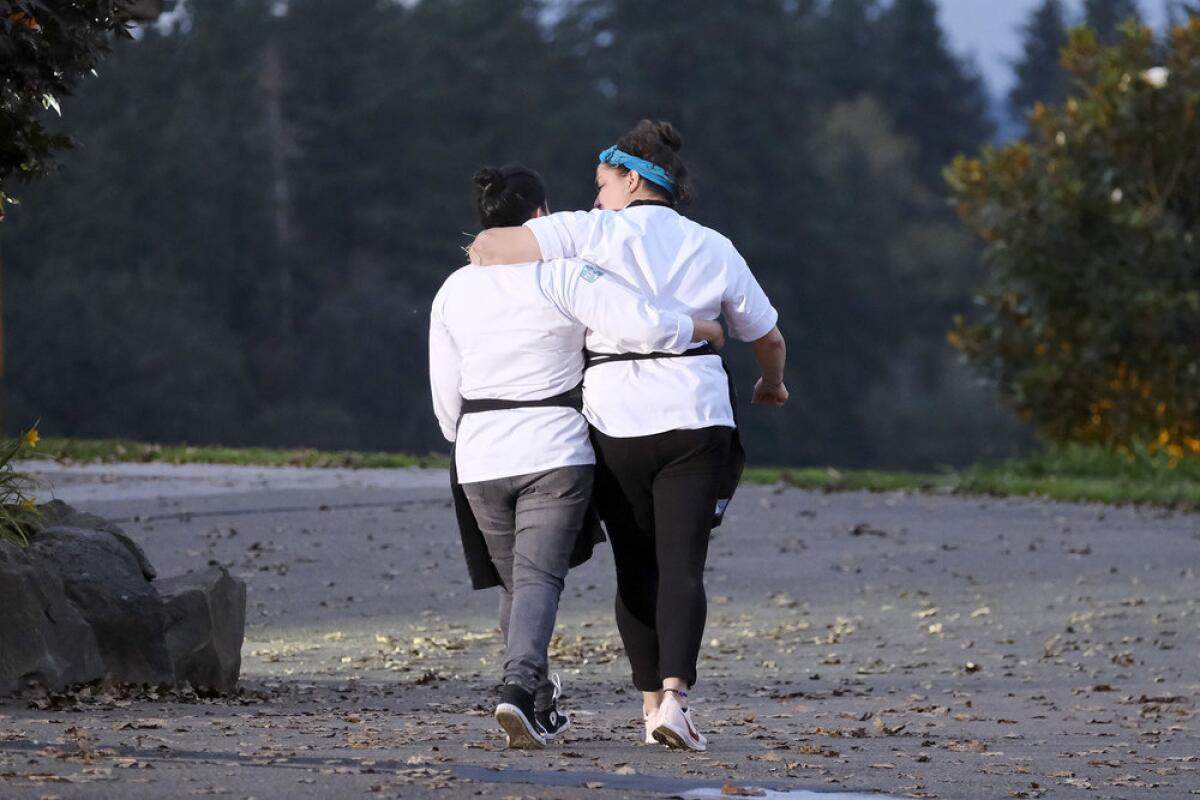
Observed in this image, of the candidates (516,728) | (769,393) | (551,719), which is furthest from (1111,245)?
(516,728)

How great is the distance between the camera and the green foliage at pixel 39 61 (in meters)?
6.58

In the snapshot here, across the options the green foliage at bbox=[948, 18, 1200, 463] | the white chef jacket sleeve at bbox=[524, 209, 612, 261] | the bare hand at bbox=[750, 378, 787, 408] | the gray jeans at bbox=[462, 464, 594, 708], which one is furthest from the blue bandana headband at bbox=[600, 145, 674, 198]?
the green foliage at bbox=[948, 18, 1200, 463]

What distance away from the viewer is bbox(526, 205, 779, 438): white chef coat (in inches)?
229

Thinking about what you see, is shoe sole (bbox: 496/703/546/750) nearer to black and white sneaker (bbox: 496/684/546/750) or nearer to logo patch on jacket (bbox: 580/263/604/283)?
black and white sneaker (bbox: 496/684/546/750)

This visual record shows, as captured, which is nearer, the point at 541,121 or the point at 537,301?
the point at 537,301

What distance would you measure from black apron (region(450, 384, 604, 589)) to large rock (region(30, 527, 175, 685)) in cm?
139

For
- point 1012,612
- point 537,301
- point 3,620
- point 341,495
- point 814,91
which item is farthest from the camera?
point 814,91

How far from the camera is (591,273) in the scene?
580 centimetres

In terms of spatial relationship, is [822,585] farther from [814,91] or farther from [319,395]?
[814,91]

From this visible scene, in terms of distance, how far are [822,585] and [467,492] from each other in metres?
5.26

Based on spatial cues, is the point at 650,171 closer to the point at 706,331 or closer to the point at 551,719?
the point at 706,331

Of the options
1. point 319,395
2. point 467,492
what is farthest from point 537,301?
point 319,395

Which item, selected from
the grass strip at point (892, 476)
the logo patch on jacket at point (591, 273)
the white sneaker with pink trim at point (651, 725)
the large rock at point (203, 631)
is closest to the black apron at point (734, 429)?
the logo patch on jacket at point (591, 273)

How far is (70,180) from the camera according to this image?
4691 cm
